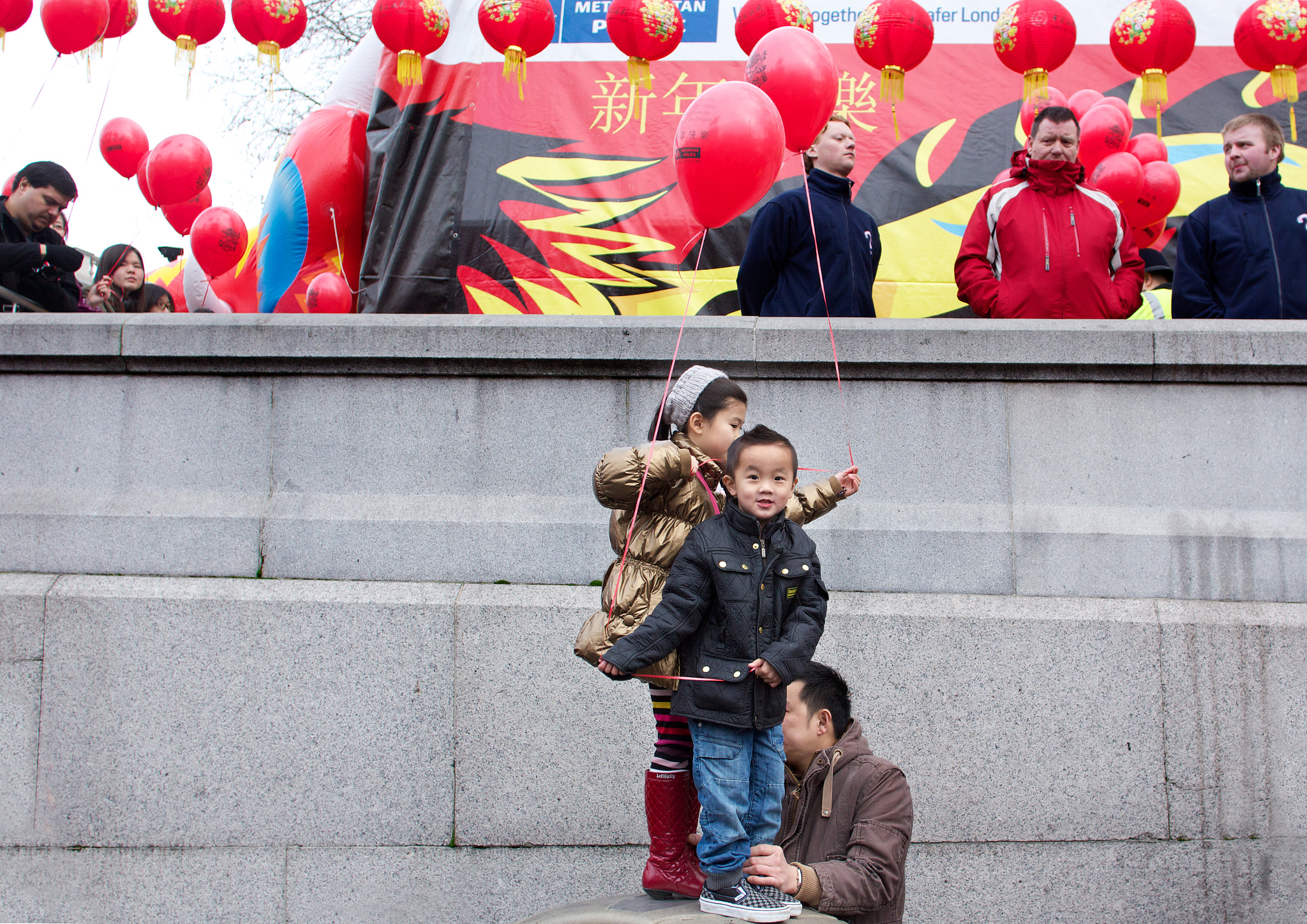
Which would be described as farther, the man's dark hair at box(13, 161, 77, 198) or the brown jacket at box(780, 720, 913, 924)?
the man's dark hair at box(13, 161, 77, 198)

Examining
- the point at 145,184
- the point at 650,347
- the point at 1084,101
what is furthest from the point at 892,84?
the point at 145,184

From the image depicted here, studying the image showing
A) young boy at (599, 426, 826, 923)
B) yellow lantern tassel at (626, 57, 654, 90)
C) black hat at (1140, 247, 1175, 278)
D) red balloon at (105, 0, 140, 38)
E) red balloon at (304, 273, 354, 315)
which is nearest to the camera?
young boy at (599, 426, 826, 923)

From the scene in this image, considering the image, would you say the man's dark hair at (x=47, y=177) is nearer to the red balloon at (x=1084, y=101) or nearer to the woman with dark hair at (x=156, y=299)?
the woman with dark hair at (x=156, y=299)

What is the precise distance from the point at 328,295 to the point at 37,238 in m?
2.36

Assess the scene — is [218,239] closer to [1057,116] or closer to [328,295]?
[328,295]

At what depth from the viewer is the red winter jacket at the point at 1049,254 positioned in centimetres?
477

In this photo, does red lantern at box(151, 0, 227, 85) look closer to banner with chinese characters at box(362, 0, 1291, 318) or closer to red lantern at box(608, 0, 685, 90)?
banner with chinese characters at box(362, 0, 1291, 318)

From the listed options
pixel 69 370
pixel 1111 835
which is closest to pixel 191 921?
pixel 69 370

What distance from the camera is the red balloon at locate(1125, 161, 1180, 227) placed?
6.46 meters

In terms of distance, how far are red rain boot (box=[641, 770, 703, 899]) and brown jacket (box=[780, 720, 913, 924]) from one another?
0.29 m

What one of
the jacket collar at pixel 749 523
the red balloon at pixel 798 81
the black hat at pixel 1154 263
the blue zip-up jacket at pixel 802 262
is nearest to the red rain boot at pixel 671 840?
the jacket collar at pixel 749 523

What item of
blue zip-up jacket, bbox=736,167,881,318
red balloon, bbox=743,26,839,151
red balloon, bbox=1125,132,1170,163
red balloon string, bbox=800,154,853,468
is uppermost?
red balloon, bbox=1125,132,1170,163

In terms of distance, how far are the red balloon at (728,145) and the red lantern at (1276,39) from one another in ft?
11.6

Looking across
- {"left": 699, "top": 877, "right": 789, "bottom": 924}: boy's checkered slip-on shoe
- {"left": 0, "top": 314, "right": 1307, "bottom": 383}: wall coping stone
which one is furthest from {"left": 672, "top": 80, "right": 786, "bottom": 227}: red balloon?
{"left": 699, "top": 877, "right": 789, "bottom": 924}: boy's checkered slip-on shoe
